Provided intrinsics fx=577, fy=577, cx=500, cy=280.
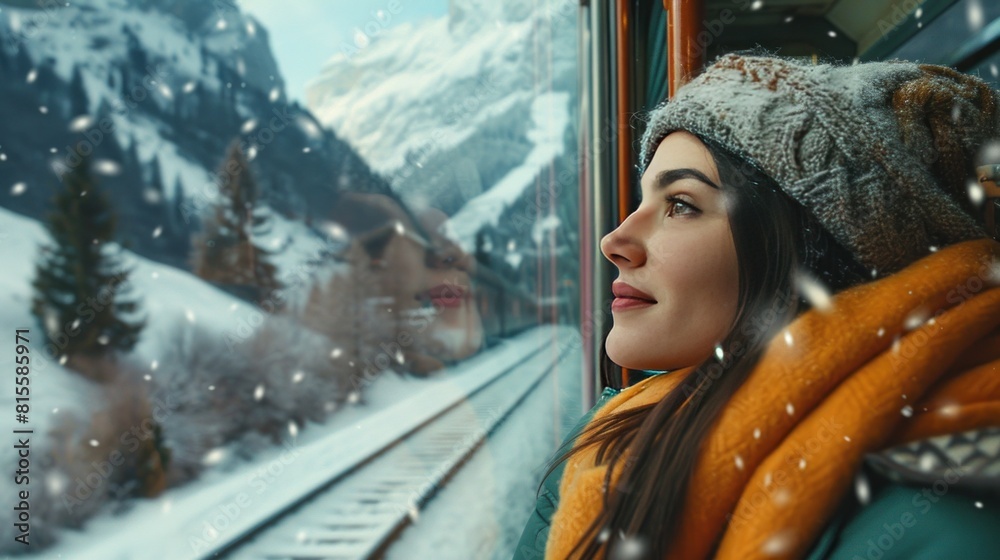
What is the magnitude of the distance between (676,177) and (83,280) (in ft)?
7.31

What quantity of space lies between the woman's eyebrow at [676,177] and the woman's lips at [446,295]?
220 centimetres

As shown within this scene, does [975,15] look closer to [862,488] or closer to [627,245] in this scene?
[627,245]

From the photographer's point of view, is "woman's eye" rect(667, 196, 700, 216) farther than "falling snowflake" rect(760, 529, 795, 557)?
Yes

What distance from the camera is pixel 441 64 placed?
2.95m

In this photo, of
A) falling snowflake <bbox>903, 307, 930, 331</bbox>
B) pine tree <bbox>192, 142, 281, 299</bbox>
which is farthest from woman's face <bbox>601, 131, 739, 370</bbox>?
pine tree <bbox>192, 142, 281, 299</bbox>

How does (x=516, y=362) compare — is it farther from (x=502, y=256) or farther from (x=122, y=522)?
(x=122, y=522)

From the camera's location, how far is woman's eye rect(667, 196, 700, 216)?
67cm

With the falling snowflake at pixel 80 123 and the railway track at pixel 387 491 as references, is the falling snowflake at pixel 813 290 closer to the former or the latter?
the railway track at pixel 387 491

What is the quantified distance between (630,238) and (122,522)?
2.20m

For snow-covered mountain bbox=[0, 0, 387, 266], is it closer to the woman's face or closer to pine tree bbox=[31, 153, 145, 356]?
pine tree bbox=[31, 153, 145, 356]

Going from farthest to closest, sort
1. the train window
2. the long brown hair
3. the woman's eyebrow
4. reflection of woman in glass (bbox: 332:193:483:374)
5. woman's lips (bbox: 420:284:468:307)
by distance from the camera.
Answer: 1. woman's lips (bbox: 420:284:468:307)
2. reflection of woman in glass (bbox: 332:193:483:374)
3. the train window
4. the woman's eyebrow
5. the long brown hair

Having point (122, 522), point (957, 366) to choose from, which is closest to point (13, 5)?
point (122, 522)

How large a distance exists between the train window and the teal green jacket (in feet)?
5.90

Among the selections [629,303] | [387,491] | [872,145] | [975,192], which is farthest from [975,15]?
[387,491]
